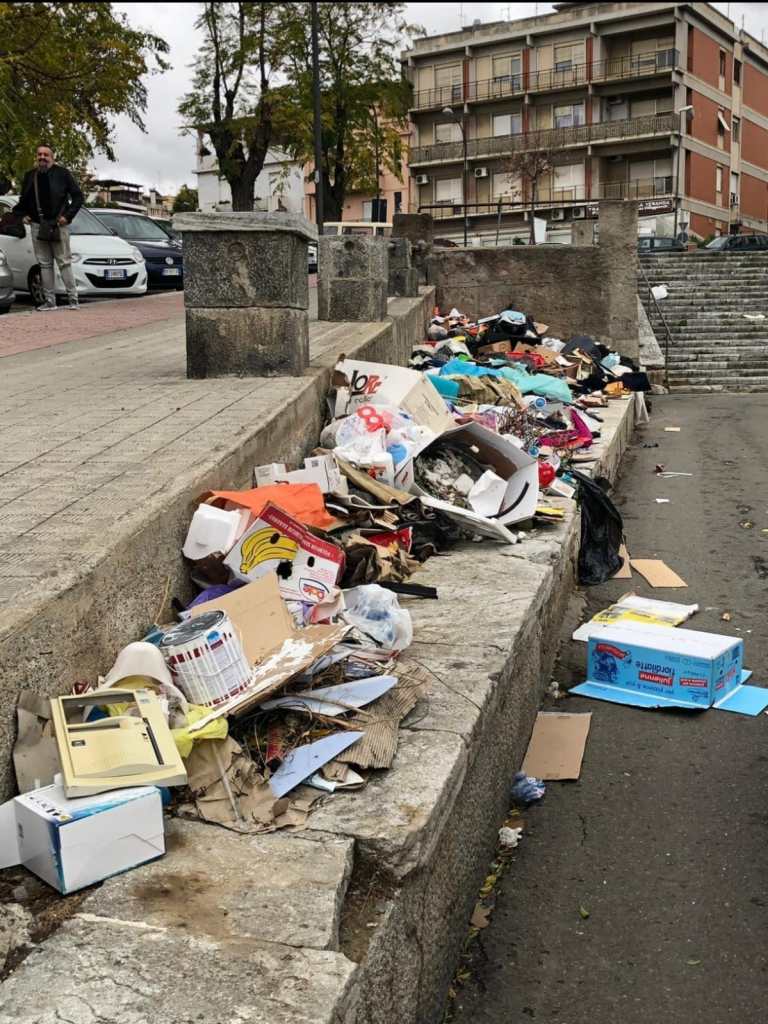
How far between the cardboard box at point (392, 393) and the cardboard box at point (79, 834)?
426cm

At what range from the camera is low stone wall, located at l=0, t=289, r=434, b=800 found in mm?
2541

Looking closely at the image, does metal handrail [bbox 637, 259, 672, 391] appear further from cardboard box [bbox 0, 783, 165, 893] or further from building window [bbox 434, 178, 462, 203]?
building window [bbox 434, 178, 462, 203]

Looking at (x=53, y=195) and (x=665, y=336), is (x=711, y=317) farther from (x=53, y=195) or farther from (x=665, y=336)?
(x=53, y=195)

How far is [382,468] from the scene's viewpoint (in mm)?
5457

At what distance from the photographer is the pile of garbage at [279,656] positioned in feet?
8.02

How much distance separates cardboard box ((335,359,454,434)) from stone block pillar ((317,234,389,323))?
384 centimetres

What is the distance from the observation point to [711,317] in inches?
794

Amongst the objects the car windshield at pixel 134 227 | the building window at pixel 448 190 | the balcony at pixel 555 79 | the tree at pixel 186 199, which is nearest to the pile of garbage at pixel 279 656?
the car windshield at pixel 134 227

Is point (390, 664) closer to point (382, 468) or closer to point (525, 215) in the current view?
point (382, 468)

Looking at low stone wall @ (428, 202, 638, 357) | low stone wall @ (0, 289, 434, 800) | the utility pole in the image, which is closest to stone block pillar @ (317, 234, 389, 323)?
low stone wall @ (0, 289, 434, 800)

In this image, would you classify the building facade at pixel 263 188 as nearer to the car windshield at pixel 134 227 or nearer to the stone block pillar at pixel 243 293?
the car windshield at pixel 134 227

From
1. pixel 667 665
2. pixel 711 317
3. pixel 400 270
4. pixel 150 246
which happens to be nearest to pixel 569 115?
pixel 711 317

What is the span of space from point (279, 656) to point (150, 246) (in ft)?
57.5

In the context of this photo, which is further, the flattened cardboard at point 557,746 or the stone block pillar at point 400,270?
the stone block pillar at point 400,270
